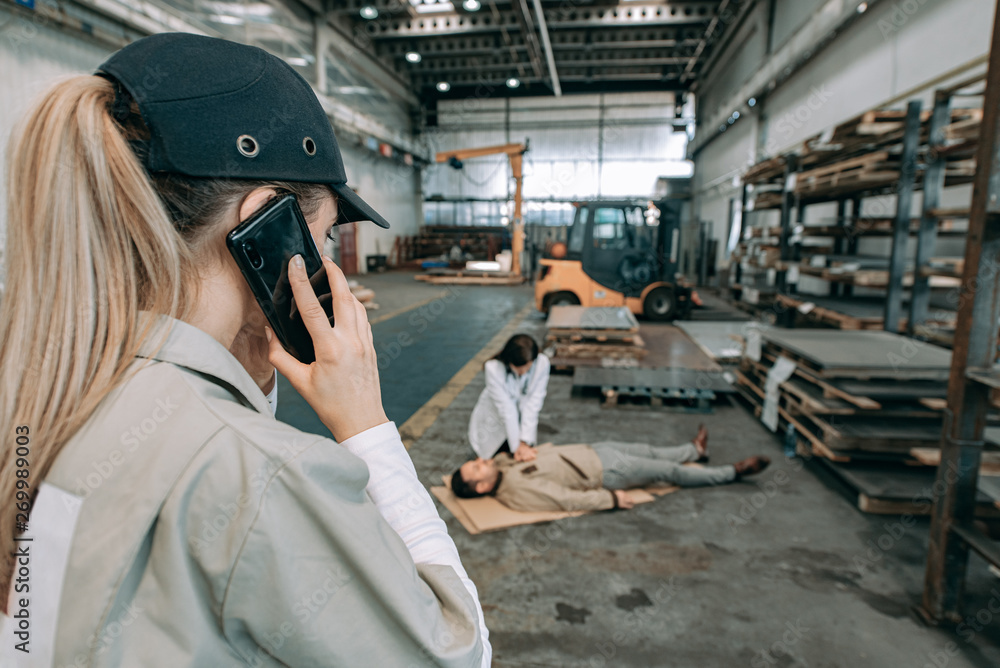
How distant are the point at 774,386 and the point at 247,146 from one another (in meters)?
5.36

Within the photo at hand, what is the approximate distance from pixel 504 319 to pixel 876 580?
9.07m

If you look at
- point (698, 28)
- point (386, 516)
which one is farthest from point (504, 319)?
point (698, 28)

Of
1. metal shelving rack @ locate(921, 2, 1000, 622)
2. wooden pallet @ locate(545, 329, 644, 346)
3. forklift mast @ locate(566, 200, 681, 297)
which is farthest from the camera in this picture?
forklift mast @ locate(566, 200, 681, 297)

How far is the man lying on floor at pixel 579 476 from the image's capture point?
12.3ft

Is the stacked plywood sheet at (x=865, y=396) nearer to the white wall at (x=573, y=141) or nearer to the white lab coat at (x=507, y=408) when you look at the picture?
the white lab coat at (x=507, y=408)

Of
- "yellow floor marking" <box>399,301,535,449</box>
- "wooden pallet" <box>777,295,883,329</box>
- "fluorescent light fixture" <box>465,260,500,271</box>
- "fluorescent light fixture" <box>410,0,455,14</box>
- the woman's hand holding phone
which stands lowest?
"yellow floor marking" <box>399,301,535,449</box>

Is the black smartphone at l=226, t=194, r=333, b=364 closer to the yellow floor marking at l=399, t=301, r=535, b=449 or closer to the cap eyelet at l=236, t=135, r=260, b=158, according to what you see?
the cap eyelet at l=236, t=135, r=260, b=158

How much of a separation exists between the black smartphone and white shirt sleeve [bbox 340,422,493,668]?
0.18 m

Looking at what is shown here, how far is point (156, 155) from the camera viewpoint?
71 cm

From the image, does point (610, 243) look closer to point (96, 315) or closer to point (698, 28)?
point (96, 315)

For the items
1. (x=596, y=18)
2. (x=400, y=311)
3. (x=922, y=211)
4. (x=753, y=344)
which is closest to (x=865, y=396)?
(x=753, y=344)

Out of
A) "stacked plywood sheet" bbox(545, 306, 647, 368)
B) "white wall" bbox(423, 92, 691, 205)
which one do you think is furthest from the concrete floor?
"white wall" bbox(423, 92, 691, 205)

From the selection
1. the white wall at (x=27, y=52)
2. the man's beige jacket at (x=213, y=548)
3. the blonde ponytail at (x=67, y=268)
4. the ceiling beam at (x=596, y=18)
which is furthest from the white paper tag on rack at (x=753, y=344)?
the ceiling beam at (x=596, y=18)

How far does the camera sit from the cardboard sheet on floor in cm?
361
